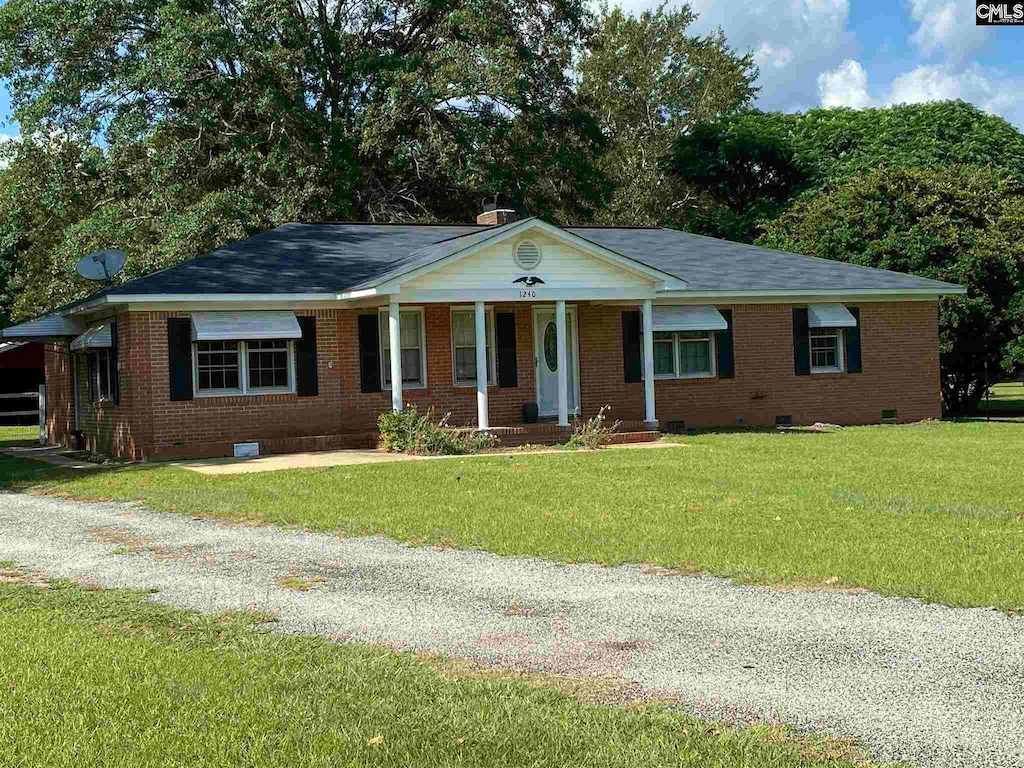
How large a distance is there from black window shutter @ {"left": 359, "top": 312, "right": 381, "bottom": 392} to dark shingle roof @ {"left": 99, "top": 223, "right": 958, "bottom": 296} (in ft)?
2.74

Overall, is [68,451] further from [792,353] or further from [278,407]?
[792,353]

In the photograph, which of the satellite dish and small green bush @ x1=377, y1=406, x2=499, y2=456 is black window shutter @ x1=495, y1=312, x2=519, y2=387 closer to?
small green bush @ x1=377, y1=406, x2=499, y2=456

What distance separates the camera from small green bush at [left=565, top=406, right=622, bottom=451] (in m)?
20.1

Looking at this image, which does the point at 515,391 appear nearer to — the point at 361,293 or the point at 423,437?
the point at 423,437

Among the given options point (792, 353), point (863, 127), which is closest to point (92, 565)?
point (792, 353)

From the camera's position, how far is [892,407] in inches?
1021

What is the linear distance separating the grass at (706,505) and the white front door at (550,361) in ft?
13.1

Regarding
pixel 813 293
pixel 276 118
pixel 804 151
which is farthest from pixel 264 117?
pixel 804 151

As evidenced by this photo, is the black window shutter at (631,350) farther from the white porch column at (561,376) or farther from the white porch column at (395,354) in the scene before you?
the white porch column at (395,354)

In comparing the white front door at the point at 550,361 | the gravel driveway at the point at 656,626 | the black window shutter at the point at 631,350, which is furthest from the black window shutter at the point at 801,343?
the gravel driveway at the point at 656,626

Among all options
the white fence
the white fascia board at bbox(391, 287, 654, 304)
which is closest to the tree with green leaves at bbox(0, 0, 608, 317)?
the white fence

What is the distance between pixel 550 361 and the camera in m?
23.2

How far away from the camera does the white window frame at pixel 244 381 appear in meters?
20.1

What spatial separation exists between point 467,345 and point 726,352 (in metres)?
5.57
